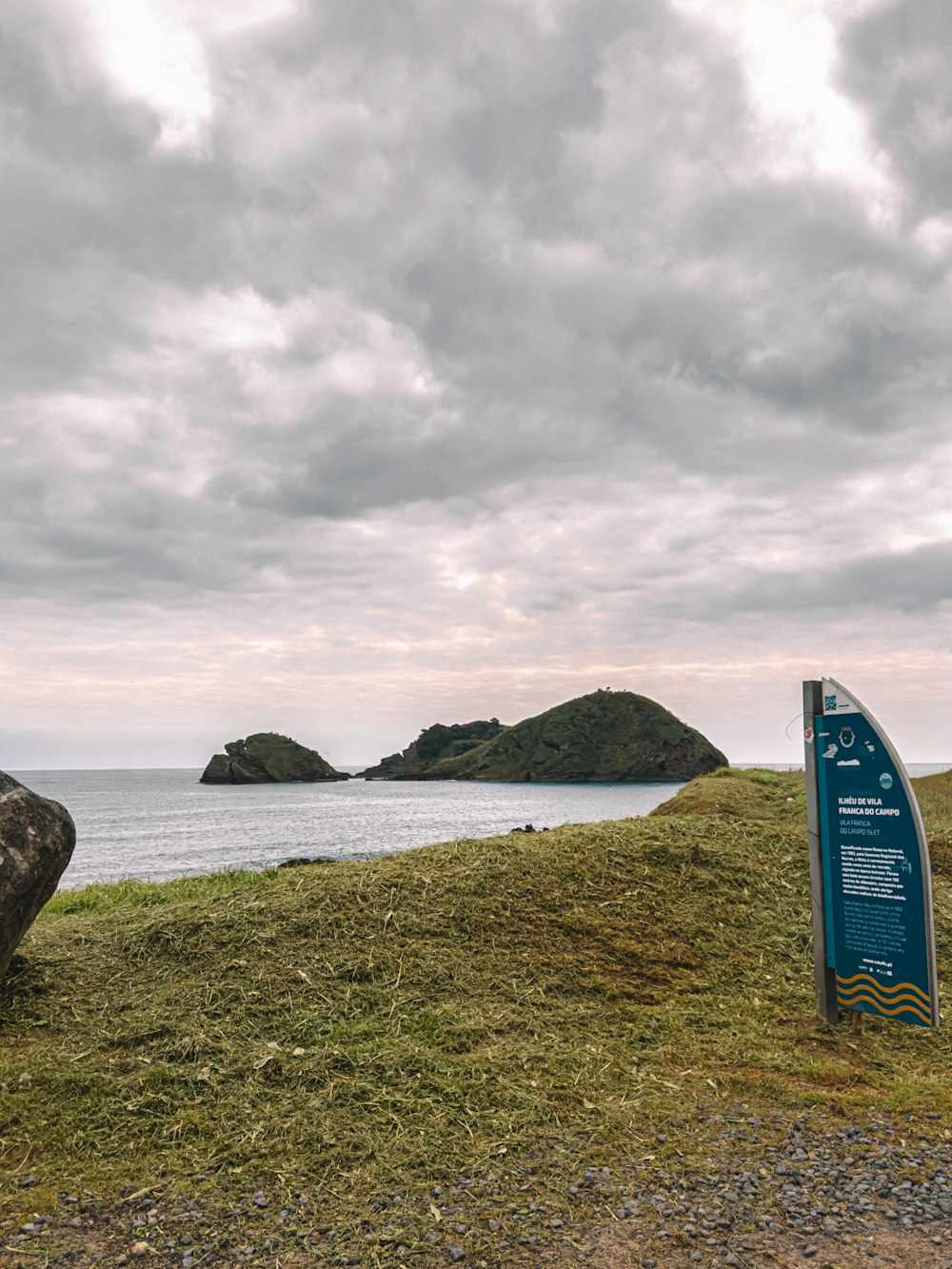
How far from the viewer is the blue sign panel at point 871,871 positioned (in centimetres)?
676

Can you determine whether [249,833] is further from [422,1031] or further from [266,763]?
[266,763]

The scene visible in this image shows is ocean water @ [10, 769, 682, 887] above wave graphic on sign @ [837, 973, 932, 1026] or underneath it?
underneath

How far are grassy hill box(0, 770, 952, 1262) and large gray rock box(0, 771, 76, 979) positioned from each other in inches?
35.8

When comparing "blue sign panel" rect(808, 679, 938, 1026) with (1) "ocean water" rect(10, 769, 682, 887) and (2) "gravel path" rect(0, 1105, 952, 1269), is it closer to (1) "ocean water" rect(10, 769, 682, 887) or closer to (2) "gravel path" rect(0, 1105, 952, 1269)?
(2) "gravel path" rect(0, 1105, 952, 1269)

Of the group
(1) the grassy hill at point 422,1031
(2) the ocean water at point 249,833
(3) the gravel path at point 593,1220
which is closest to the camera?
(3) the gravel path at point 593,1220

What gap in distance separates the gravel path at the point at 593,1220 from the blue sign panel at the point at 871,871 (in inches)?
81.6

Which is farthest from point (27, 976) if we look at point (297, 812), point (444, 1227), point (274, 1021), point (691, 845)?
point (297, 812)

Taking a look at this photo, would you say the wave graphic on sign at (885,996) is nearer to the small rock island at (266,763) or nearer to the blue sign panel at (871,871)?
the blue sign panel at (871,871)

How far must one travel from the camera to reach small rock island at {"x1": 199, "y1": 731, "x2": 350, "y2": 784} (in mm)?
167125

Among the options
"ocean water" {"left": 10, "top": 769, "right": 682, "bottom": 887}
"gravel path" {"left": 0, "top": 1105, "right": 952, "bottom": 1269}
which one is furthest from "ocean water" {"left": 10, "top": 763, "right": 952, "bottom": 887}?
"gravel path" {"left": 0, "top": 1105, "right": 952, "bottom": 1269}

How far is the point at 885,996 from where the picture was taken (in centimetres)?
698

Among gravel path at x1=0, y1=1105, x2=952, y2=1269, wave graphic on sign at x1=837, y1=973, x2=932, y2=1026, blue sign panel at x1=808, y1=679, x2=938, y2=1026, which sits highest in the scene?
blue sign panel at x1=808, y1=679, x2=938, y2=1026

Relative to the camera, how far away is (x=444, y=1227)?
4.15 metres

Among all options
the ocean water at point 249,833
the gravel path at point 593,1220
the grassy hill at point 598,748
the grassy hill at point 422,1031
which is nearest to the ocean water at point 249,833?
the ocean water at point 249,833
